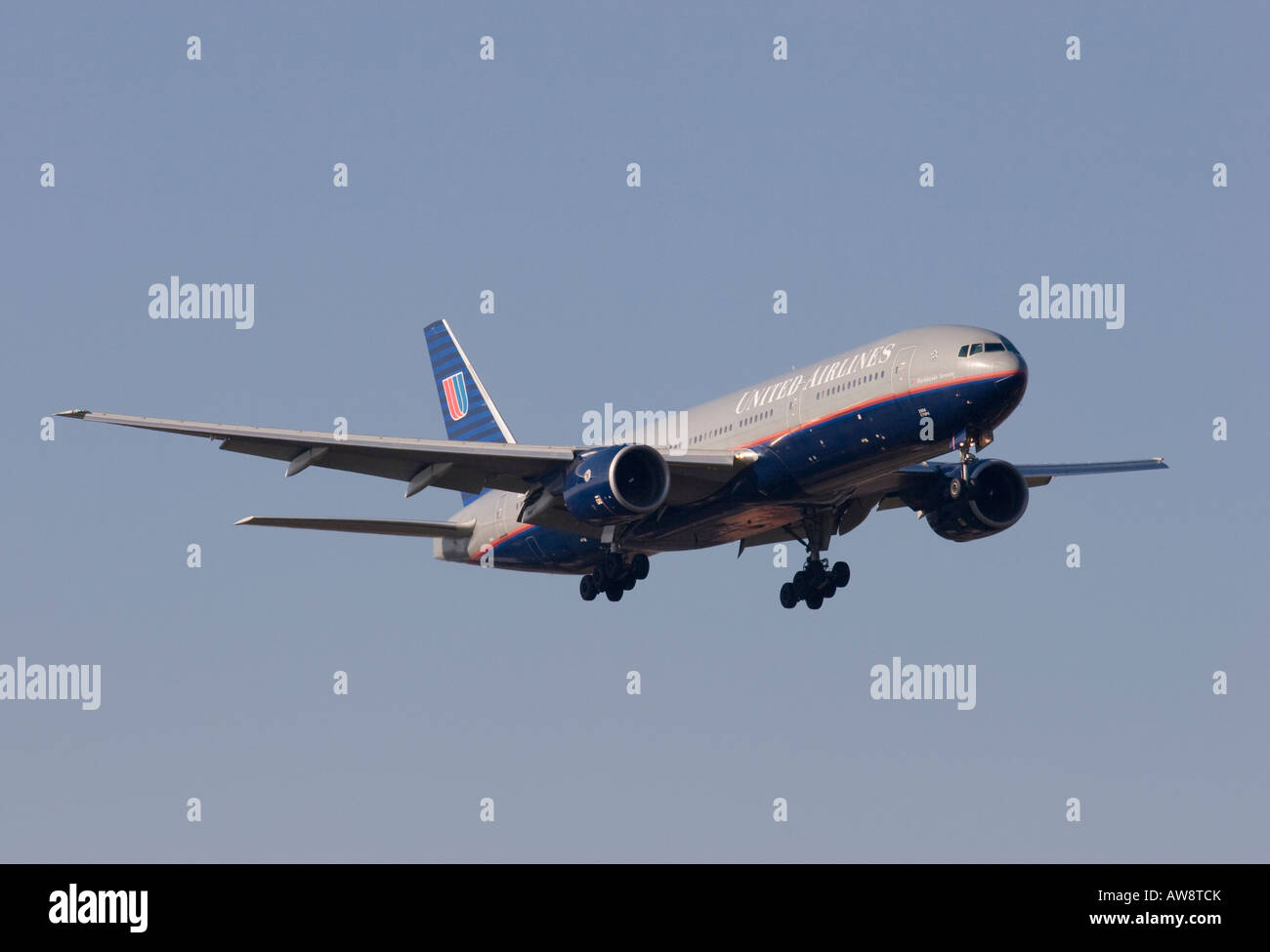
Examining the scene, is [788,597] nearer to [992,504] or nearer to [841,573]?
[841,573]

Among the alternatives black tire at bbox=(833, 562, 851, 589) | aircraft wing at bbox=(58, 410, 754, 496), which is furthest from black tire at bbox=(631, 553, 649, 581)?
black tire at bbox=(833, 562, 851, 589)

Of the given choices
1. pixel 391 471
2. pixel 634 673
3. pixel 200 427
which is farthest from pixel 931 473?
pixel 200 427

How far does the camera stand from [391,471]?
48969 millimetres

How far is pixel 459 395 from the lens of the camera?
205 feet

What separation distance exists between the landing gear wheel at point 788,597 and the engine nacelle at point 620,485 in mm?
7972

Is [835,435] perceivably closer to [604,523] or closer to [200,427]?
[604,523]

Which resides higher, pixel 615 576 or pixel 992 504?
pixel 992 504

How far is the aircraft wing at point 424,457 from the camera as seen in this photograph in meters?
Answer: 45.6

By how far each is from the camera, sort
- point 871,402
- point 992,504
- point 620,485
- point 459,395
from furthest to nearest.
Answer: point 459,395
point 992,504
point 620,485
point 871,402

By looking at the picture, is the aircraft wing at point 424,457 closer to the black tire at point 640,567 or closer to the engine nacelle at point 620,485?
the engine nacelle at point 620,485

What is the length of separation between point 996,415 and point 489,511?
1755cm

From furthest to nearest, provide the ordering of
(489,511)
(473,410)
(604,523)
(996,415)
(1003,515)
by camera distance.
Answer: (473,410) < (489,511) < (1003,515) < (604,523) < (996,415)

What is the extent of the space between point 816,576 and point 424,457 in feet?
39.2

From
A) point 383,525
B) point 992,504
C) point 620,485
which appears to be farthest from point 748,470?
point 383,525
